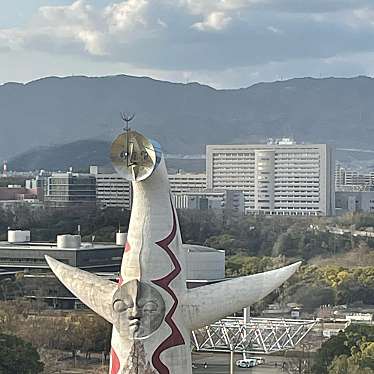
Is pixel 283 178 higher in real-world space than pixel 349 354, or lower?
higher

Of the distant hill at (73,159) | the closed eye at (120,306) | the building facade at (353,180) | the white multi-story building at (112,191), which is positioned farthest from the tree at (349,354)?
the building facade at (353,180)

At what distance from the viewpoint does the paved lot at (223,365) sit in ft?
106

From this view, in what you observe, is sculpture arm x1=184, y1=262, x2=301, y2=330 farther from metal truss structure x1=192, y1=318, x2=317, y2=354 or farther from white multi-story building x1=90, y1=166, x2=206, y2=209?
white multi-story building x1=90, y1=166, x2=206, y2=209

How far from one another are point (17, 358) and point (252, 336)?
20.5ft

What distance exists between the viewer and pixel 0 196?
9338 cm

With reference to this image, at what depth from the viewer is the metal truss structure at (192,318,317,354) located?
29516 millimetres

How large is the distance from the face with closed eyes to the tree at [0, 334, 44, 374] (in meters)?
10.9

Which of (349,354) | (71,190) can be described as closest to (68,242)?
(349,354)

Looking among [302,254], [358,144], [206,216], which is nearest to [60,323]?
[302,254]

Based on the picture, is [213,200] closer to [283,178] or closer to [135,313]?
[283,178]

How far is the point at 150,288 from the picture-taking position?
16281 mm

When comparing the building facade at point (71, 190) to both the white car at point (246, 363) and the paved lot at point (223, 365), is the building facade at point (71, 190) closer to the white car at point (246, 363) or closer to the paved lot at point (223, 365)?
the paved lot at point (223, 365)

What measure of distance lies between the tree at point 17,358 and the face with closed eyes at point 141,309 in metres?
10.9

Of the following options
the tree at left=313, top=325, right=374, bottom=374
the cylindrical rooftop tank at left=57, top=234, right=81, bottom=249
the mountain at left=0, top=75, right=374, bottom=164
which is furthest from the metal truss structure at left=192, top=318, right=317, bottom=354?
the mountain at left=0, top=75, right=374, bottom=164
